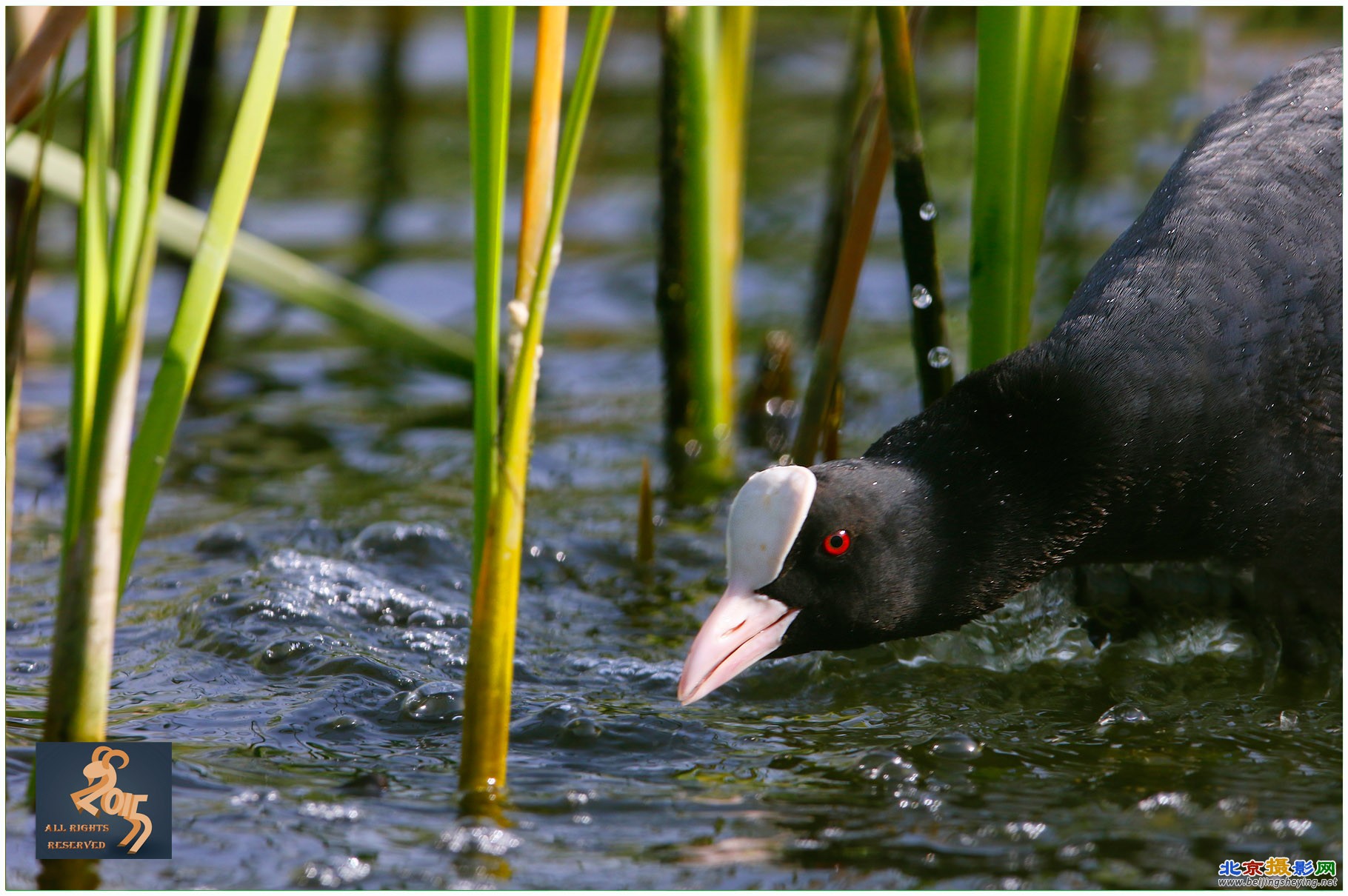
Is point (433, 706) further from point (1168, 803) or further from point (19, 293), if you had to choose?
point (1168, 803)

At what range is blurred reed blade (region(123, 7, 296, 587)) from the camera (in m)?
2.05

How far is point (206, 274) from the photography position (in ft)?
6.83

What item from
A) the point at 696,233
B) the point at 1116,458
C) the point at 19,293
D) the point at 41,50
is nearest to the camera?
the point at 19,293

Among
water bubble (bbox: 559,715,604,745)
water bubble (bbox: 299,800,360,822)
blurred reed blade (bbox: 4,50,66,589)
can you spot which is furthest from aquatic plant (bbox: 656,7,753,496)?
water bubble (bbox: 299,800,360,822)

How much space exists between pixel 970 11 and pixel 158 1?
189 inches

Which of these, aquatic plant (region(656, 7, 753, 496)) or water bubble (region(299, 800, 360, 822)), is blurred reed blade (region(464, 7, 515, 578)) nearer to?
water bubble (region(299, 800, 360, 822))

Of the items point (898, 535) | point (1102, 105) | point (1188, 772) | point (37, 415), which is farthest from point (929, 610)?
point (1102, 105)

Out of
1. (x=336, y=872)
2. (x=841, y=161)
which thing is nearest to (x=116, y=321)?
(x=336, y=872)

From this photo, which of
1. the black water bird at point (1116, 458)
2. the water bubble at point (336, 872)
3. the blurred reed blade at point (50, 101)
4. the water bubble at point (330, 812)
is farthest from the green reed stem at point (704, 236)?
the water bubble at point (336, 872)

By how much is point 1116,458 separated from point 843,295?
30.9 inches

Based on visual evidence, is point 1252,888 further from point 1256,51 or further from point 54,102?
point 1256,51

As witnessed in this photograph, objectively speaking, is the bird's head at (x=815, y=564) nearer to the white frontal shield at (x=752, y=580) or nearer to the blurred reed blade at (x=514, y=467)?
the white frontal shield at (x=752, y=580)

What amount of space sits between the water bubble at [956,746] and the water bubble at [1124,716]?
293mm

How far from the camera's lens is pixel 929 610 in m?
2.61
